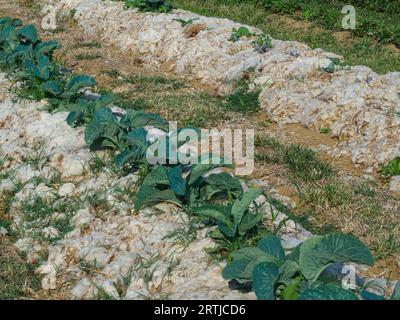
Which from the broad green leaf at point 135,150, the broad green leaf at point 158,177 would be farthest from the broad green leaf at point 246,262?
the broad green leaf at point 135,150

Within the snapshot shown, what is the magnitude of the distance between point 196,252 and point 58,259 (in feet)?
3.11

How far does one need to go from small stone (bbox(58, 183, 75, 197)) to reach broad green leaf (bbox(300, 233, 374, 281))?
226 cm

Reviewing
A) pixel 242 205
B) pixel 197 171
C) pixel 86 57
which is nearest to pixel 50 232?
pixel 197 171

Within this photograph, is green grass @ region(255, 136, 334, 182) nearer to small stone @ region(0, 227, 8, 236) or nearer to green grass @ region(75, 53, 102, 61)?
small stone @ region(0, 227, 8, 236)

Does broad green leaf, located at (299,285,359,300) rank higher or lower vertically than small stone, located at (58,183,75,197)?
higher

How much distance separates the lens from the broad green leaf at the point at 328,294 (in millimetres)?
2807

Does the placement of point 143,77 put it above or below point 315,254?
below

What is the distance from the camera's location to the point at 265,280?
3029mm

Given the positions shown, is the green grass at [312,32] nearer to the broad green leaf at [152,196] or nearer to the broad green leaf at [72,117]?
the broad green leaf at [72,117]

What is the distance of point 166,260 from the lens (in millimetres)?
3779

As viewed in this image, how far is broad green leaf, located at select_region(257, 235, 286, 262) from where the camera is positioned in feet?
10.8

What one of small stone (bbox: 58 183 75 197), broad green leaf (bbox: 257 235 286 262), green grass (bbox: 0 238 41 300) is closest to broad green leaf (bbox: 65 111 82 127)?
small stone (bbox: 58 183 75 197)

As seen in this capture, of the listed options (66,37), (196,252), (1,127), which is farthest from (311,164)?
(66,37)
